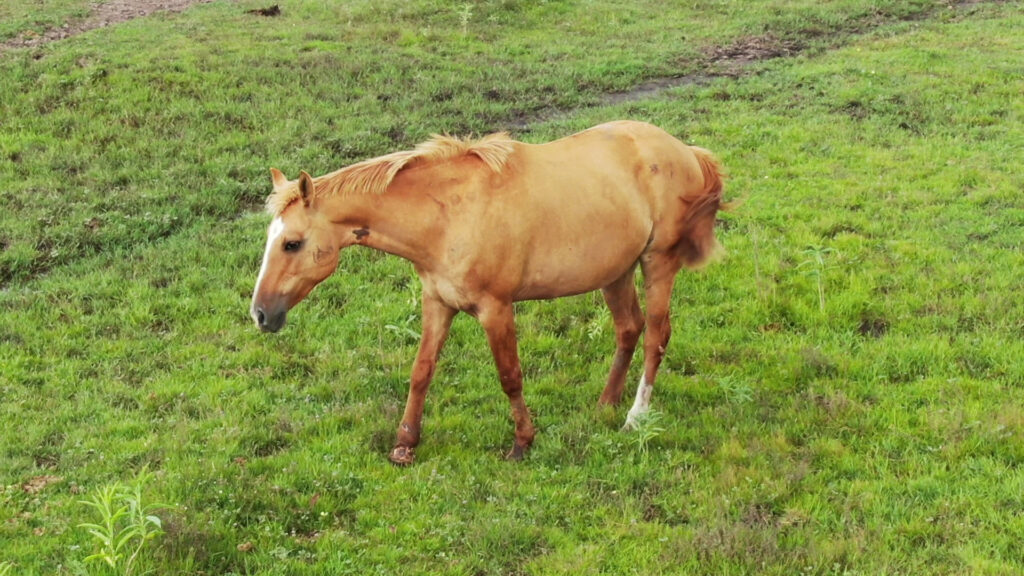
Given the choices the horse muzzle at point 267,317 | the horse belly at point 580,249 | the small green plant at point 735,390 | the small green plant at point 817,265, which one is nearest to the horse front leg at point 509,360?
the horse belly at point 580,249

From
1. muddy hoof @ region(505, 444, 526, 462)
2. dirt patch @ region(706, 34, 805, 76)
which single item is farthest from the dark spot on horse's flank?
muddy hoof @ region(505, 444, 526, 462)

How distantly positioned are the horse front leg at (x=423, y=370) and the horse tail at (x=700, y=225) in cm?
206

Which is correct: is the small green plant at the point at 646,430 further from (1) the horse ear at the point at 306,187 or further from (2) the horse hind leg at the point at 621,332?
(1) the horse ear at the point at 306,187

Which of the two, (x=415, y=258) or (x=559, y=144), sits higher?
(x=559, y=144)

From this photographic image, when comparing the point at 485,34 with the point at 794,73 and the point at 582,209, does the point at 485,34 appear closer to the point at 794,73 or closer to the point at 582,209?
the point at 794,73

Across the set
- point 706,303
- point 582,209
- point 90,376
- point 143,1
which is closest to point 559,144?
point 582,209

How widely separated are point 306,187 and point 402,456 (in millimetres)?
2095

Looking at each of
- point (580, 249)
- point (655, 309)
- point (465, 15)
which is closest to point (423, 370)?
point (580, 249)

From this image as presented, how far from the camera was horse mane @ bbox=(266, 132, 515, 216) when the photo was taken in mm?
6086

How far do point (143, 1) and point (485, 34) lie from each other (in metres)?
10.2

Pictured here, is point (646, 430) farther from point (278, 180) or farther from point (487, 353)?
point (278, 180)

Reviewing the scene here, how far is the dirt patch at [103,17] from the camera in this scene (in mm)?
19406

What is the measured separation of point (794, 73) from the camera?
1827 centimetres

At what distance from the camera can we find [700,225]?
750cm
